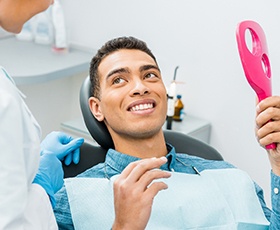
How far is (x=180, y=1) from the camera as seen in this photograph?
278cm

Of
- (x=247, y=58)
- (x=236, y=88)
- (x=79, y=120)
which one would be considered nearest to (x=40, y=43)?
(x=79, y=120)

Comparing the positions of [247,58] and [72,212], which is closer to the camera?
[247,58]

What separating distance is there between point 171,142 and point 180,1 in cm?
98

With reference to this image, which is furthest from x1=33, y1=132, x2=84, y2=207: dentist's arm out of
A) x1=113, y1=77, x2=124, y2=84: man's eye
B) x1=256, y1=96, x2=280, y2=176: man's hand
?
x1=256, y1=96, x2=280, y2=176: man's hand

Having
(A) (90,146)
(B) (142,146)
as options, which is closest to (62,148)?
(A) (90,146)

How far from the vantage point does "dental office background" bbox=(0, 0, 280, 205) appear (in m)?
2.62

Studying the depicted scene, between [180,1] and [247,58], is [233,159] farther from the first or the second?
[247,58]

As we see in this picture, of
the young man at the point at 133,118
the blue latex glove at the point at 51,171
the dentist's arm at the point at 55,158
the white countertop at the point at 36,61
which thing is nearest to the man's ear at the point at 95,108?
the young man at the point at 133,118

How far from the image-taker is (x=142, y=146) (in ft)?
6.00

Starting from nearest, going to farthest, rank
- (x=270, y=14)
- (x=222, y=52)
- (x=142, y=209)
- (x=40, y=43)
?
(x=142, y=209), (x=270, y=14), (x=222, y=52), (x=40, y=43)

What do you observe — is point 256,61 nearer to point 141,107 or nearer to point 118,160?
point 141,107

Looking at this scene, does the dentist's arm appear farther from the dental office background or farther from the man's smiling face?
the dental office background

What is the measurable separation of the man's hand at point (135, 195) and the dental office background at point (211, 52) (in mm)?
1428

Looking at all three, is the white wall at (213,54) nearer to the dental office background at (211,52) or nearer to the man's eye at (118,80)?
the dental office background at (211,52)
